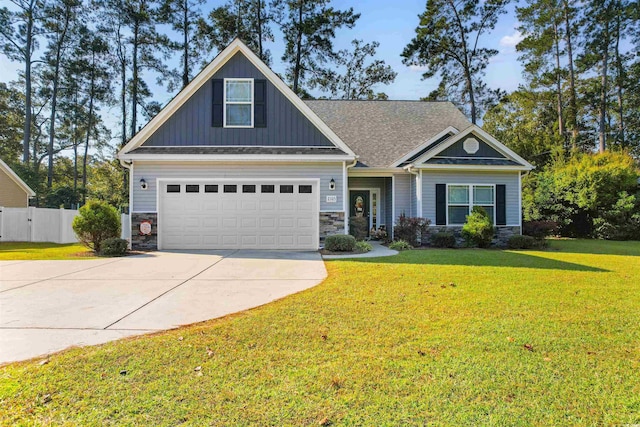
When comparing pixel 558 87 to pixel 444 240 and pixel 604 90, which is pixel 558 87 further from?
pixel 444 240

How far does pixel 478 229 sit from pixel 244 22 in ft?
72.5

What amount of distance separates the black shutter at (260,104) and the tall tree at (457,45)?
703 inches

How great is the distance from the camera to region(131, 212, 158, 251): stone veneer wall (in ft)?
38.4

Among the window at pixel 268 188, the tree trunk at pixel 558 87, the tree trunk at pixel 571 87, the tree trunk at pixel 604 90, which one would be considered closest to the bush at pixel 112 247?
the window at pixel 268 188

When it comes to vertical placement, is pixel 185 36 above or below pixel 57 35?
below

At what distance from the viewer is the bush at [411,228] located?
1285cm

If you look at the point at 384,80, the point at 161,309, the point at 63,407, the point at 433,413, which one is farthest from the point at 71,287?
the point at 384,80

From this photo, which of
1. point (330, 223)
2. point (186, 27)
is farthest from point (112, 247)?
point (186, 27)

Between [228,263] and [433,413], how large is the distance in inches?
280

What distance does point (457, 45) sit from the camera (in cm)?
2605

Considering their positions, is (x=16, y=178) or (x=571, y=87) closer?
(x=16, y=178)

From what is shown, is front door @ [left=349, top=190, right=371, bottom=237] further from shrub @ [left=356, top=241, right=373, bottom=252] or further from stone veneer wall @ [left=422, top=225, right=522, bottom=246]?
shrub @ [left=356, top=241, right=373, bottom=252]

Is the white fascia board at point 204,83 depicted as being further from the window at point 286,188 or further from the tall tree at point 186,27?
the tall tree at point 186,27

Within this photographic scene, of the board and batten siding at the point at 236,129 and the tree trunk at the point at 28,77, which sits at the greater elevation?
the tree trunk at the point at 28,77
